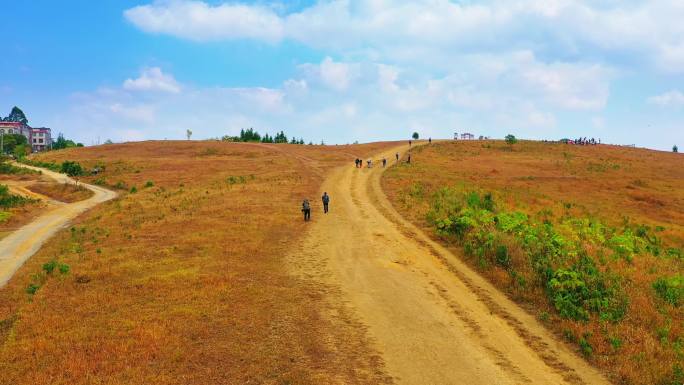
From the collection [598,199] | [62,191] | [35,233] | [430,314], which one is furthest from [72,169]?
[430,314]

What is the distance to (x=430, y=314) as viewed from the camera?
15547mm

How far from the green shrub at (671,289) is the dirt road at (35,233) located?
91.8 ft

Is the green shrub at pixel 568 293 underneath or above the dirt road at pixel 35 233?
above

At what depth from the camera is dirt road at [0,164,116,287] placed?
87.4 feet

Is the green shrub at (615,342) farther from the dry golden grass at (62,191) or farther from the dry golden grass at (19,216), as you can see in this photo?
the dry golden grass at (62,191)

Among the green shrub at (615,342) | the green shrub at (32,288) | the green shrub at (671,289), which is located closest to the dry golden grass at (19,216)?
the green shrub at (32,288)

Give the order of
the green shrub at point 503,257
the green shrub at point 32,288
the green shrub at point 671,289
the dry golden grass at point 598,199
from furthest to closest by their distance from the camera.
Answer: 1. the green shrub at point 503,257
2. the green shrub at point 32,288
3. the green shrub at point 671,289
4. the dry golden grass at point 598,199

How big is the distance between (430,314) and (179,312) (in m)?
8.40

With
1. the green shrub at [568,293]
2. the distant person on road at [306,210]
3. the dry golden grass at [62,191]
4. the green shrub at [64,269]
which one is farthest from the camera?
the dry golden grass at [62,191]

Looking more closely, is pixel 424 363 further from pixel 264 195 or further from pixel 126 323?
pixel 264 195

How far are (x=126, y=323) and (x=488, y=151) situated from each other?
314 ft

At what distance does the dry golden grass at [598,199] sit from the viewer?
12.8 metres

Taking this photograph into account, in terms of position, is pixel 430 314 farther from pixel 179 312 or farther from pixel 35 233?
pixel 35 233

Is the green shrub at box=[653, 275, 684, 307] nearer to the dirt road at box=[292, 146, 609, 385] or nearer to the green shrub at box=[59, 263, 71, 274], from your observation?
the dirt road at box=[292, 146, 609, 385]
